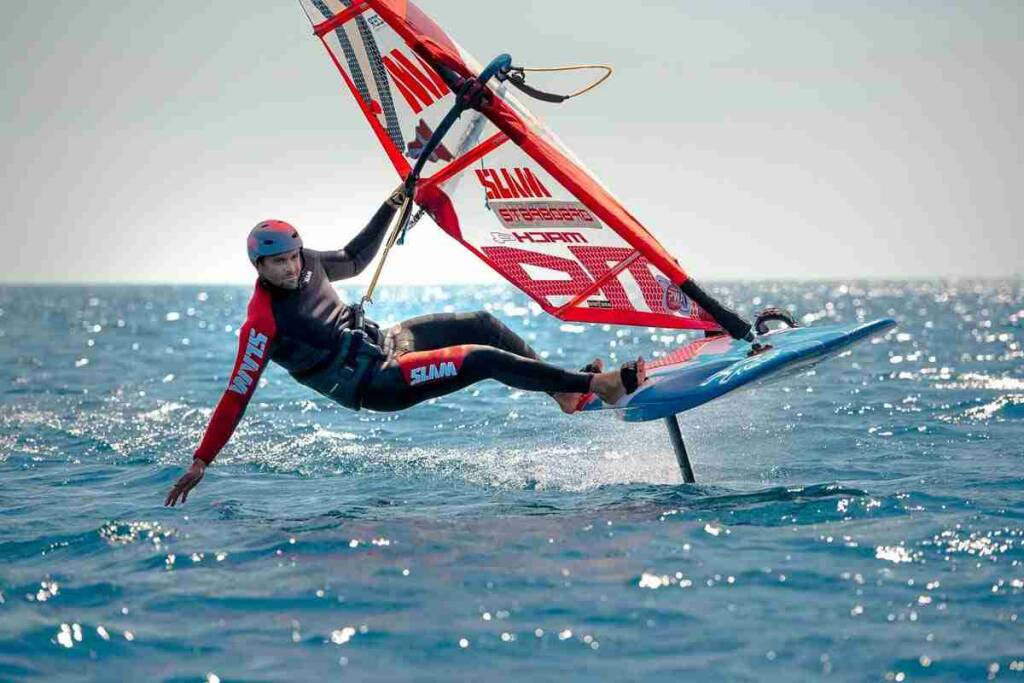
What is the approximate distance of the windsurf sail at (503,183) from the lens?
7.42m

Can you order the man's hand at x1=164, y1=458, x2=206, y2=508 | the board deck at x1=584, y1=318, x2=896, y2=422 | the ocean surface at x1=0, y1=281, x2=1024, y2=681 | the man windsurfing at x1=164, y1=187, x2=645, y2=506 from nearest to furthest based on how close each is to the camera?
the ocean surface at x1=0, y1=281, x2=1024, y2=681
the man's hand at x1=164, y1=458, x2=206, y2=508
the man windsurfing at x1=164, y1=187, x2=645, y2=506
the board deck at x1=584, y1=318, x2=896, y2=422

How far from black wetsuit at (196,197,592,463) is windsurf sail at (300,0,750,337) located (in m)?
1.07

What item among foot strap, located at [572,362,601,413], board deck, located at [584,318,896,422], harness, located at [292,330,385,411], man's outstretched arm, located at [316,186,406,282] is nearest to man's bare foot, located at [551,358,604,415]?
foot strap, located at [572,362,601,413]

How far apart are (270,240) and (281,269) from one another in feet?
0.61

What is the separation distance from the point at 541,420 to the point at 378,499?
14.3ft

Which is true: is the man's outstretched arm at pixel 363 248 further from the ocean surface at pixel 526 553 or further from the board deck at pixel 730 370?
the board deck at pixel 730 370

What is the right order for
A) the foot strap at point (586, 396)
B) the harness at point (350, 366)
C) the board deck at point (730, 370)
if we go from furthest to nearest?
the foot strap at point (586, 396) → the harness at point (350, 366) → the board deck at point (730, 370)

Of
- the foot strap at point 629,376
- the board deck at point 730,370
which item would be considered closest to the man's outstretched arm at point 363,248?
the board deck at point 730,370

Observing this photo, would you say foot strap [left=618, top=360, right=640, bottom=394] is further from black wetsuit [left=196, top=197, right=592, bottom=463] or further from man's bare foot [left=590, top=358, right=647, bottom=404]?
black wetsuit [left=196, top=197, right=592, bottom=463]

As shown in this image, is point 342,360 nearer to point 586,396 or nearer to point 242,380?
point 242,380

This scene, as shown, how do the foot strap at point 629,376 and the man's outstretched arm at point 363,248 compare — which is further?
the man's outstretched arm at point 363,248

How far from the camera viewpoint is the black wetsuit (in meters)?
6.62

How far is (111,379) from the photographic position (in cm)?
1730

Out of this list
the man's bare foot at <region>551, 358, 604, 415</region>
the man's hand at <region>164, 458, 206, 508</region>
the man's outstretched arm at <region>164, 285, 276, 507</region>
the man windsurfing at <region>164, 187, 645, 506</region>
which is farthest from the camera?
the man's bare foot at <region>551, 358, 604, 415</region>
